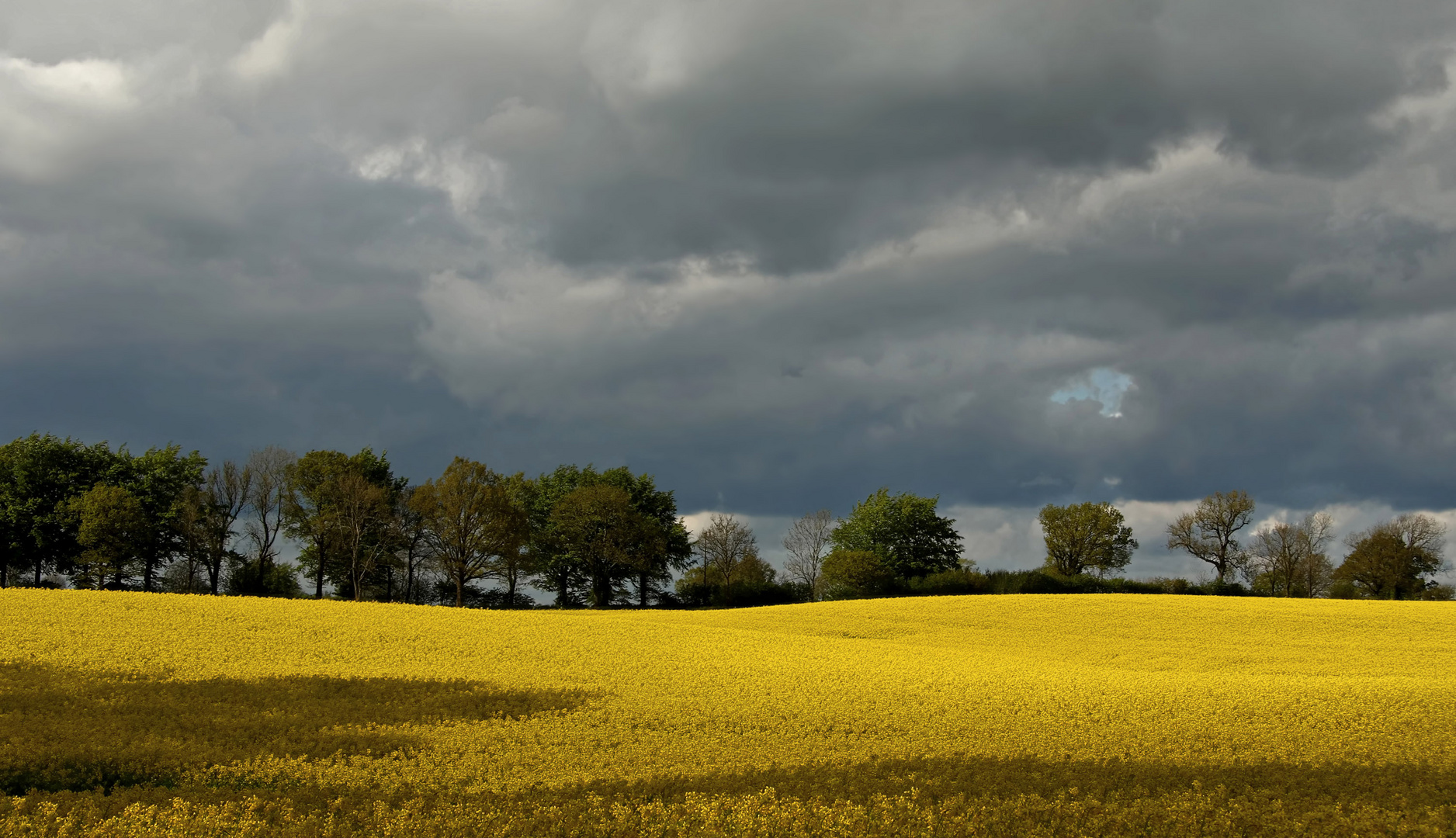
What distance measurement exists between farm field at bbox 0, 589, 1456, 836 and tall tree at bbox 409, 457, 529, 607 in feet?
119

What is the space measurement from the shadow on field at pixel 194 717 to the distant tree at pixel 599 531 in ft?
189

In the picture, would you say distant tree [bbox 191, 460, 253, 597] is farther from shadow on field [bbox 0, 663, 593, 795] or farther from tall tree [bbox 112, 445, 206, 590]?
shadow on field [bbox 0, 663, 593, 795]

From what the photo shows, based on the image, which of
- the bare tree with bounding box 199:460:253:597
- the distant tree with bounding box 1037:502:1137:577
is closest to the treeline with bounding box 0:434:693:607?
the bare tree with bounding box 199:460:253:597

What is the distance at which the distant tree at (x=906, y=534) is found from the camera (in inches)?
3652

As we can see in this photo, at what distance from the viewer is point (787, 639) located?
115ft

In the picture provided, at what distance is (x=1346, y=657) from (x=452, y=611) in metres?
35.3

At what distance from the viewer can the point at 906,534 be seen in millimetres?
94000

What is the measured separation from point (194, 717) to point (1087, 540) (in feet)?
303

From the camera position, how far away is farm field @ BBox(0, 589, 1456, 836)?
14992mm

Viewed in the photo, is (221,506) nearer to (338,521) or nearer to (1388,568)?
(338,521)

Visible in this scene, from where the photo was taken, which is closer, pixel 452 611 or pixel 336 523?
pixel 452 611

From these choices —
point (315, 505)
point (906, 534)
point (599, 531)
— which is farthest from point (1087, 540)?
point (315, 505)

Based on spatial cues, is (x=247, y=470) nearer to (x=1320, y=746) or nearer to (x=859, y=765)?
(x=859, y=765)

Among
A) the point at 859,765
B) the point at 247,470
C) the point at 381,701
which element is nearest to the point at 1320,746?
the point at 859,765
